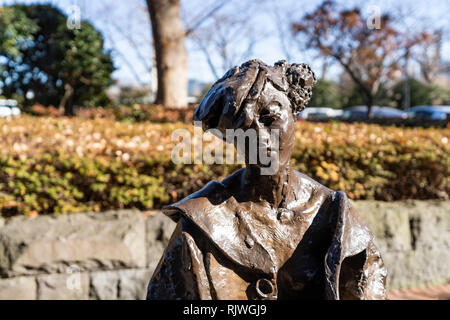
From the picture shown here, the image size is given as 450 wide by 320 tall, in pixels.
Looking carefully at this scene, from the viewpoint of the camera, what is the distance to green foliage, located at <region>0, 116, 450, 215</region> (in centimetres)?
399

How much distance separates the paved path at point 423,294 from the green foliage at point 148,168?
109 cm

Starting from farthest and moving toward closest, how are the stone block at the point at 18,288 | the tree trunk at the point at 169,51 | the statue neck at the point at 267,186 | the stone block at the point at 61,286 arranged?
A: the tree trunk at the point at 169,51
the stone block at the point at 61,286
the stone block at the point at 18,288
the statue neck at the point at 267,186

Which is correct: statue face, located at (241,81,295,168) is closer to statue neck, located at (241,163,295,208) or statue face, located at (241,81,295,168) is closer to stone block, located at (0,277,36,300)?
statue neck, located at (241,163,295,208)

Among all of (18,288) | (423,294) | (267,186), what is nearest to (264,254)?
(267,186)

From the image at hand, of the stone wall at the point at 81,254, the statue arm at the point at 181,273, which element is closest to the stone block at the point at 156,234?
the stone wall at the point at 81,254

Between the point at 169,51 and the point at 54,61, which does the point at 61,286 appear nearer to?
the point at 169,51

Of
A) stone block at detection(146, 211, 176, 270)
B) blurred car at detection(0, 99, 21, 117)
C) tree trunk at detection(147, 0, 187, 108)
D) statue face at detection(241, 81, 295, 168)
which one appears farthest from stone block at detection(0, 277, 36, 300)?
blurred car at detection(0, 99, 21, 117)

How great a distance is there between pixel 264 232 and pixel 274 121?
0.39 m

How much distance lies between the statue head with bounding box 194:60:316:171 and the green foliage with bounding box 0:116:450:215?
280 cm

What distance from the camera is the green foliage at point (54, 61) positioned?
11094 millimetres

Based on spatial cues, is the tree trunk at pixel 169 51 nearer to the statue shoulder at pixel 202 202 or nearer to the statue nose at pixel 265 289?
the statue shoulder at pixel 202 202

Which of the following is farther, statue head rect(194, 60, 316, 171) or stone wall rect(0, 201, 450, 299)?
stone wall rect(0, 201, 450, 299)

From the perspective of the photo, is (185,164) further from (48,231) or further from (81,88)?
(81,88)
